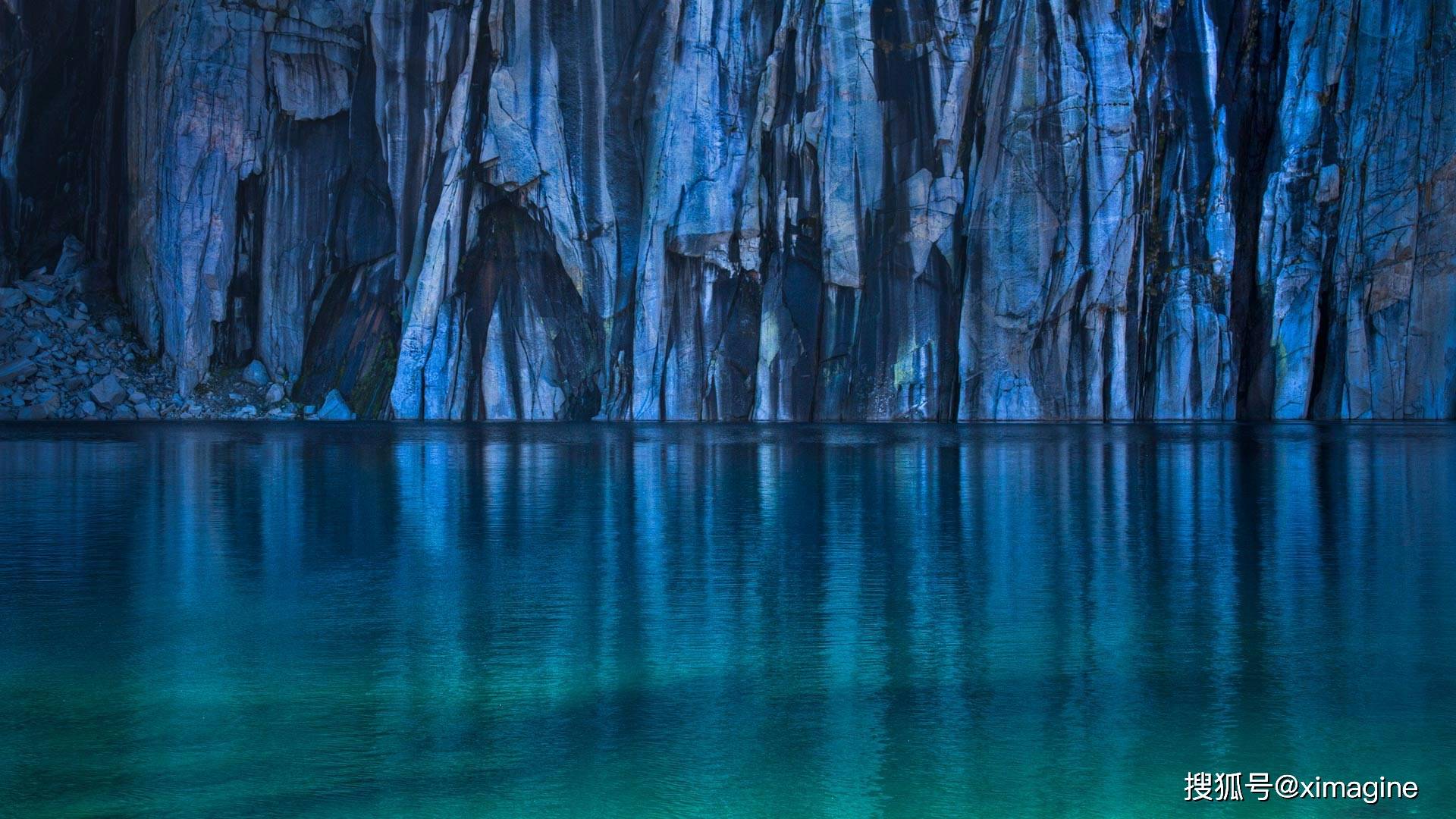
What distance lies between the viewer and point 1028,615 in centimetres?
891

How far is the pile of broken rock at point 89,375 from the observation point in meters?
55.5

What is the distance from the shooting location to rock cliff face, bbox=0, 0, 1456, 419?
5150cm

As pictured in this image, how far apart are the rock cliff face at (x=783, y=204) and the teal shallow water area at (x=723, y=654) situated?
1446 inches

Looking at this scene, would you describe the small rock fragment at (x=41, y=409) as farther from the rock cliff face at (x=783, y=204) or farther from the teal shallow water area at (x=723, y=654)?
the teal shallow water area at (x=723, y=654)

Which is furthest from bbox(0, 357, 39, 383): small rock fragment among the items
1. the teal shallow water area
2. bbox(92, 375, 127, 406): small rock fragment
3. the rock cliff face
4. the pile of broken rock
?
the teal shallow water area

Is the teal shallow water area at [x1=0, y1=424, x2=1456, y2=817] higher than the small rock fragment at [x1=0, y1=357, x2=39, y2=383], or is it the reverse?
the small rock fragment at [x1=0, y1=357, x2=39, y2=383]

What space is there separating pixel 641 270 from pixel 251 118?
69.8 feet

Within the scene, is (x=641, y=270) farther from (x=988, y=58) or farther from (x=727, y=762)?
(x=727, y=762)

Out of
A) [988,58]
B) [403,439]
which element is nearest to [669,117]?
[988,58]

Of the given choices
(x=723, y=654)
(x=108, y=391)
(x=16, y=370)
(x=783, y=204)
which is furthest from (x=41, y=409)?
(x=723, y=654)

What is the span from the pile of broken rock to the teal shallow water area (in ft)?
144

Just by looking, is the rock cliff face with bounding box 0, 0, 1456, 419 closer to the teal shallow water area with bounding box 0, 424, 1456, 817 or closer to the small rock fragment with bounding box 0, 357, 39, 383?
the small rock fragment with bounding box 0, 357, 39, 383

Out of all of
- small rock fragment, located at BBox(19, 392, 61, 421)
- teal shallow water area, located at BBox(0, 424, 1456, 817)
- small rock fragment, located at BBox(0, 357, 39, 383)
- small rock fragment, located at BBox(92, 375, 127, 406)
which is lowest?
teal shallow water area, located at BBox(0, 424, 1456, 817)

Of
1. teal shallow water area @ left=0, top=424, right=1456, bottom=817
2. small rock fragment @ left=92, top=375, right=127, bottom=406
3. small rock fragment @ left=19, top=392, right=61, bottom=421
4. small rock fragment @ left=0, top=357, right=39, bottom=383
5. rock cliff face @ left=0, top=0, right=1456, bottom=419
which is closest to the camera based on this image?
teal shallow water area @ left=0, top=424, right=1456, bottom=817
